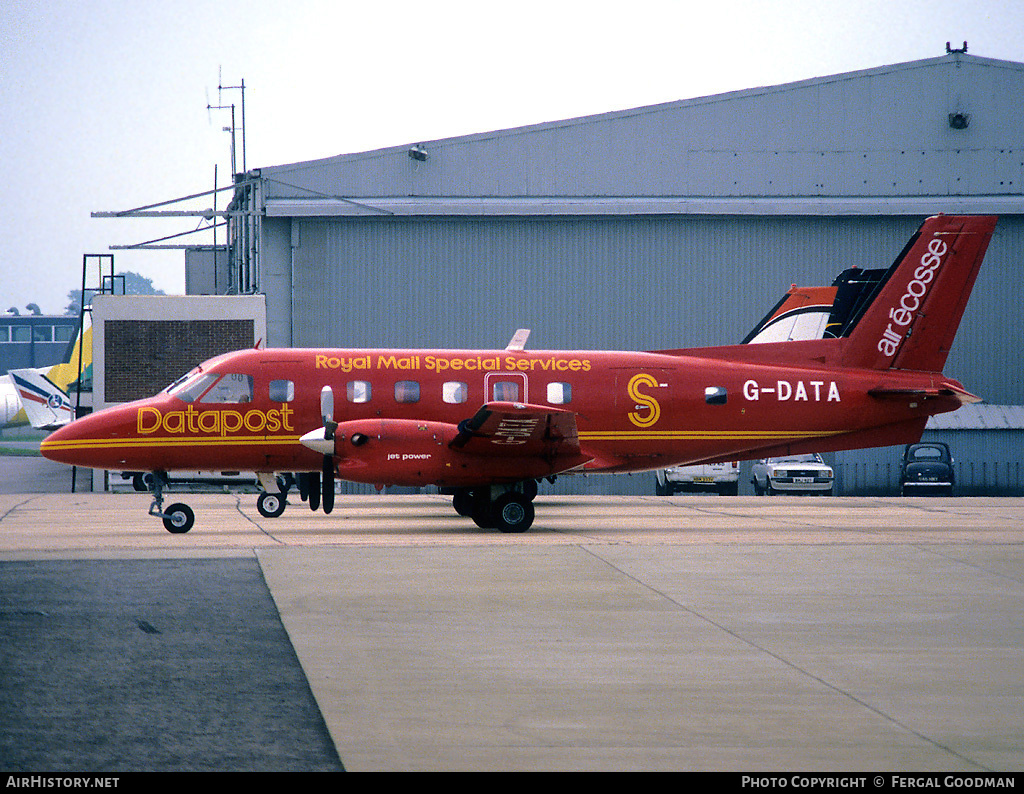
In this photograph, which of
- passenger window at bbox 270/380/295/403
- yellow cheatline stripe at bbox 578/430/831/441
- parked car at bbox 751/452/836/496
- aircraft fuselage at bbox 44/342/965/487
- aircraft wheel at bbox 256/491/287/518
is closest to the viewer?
aircraft fuselage at bbox 44/342/965/487

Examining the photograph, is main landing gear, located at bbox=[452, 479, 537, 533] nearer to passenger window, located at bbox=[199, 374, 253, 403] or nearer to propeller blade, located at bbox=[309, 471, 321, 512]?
propeller blade, located at bbox=[309, 471, 321, 512]

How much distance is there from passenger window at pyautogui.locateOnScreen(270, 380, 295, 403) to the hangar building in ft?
55.2

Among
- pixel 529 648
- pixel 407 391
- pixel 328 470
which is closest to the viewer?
pixel 529 648

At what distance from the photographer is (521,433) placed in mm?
19641

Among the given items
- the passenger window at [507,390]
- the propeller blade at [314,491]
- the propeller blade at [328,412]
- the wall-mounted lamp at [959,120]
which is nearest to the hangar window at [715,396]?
the passenger window at [507,390]

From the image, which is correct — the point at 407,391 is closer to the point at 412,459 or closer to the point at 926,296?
the point at 412,459

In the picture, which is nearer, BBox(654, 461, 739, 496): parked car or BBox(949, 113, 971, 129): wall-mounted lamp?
BBox(654, 461, 739, 496): parked car

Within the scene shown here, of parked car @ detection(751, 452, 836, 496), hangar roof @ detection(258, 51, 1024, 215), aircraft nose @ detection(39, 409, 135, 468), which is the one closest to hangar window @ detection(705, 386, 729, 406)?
aircraft nose @ detection(39, 409, 135, 468)

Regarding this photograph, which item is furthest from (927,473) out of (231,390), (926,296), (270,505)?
(231,390)

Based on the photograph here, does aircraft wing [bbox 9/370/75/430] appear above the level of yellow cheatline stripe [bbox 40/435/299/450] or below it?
below

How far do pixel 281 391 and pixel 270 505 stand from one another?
3396 mm

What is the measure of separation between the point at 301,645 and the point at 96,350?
984 inches

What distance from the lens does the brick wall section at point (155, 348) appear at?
32.8 meters

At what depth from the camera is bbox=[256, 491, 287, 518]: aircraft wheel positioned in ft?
76.7
